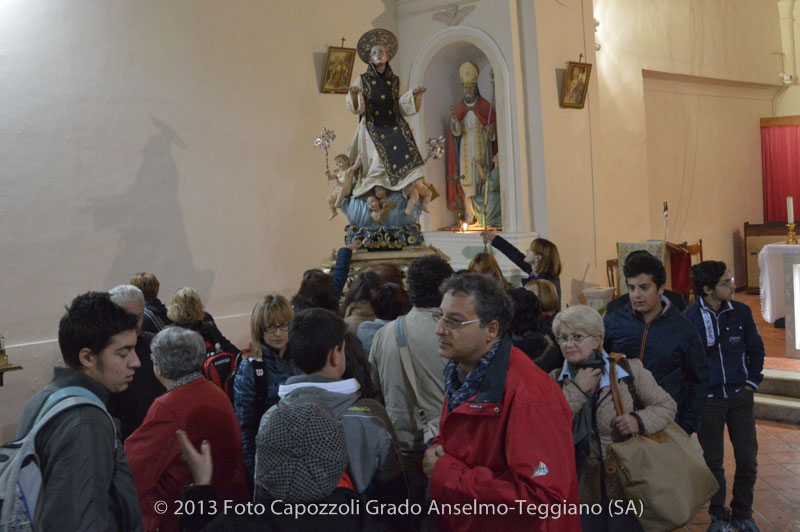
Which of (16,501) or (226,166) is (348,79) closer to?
(226,166)

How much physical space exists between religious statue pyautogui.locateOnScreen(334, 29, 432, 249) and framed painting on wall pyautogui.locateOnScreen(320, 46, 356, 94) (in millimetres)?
2944

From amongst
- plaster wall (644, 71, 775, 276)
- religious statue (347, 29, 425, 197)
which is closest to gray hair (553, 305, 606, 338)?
religious statue (347, 29, 425, 197)

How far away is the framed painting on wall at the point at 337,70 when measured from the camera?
9.39 m

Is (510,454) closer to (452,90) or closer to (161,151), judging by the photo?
(161,151)

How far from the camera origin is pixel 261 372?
3201 millimetres

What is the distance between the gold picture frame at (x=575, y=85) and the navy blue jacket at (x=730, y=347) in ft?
19.7

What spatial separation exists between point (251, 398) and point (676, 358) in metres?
1.96

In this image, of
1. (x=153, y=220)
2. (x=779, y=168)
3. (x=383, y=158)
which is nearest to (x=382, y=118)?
(x=383, y=158)

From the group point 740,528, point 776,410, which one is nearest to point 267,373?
point 740,528

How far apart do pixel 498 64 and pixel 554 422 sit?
802 cm

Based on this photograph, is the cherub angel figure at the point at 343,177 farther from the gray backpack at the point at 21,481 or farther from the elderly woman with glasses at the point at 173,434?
the gray backpack at the point at 21,481

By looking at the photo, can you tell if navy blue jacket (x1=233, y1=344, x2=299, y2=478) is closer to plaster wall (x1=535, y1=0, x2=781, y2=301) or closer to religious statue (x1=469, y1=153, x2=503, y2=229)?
plaster wall (x1=535, y1=0, x2=781, y2=301)

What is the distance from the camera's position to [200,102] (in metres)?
8.41

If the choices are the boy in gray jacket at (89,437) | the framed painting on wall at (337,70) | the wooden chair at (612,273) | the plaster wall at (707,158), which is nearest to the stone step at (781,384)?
the wooden chair at (612,273)
